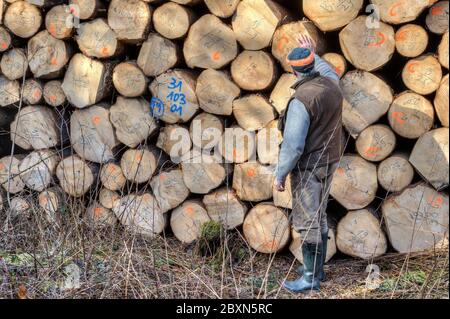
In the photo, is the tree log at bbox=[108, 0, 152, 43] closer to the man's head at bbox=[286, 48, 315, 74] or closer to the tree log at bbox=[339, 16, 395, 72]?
the man's head at bbox=[286, 48, 315, 74]

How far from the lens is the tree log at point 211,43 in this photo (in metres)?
3.97

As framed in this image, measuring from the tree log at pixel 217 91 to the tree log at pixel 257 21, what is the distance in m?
0.27

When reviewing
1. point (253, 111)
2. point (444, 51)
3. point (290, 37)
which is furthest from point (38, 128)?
point (444, 51)

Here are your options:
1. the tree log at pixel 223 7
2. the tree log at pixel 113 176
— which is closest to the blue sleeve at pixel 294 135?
the tree log at pixel 223 7

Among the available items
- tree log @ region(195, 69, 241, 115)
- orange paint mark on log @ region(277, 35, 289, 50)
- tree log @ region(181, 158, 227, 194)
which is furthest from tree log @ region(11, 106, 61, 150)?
orange paint mark on log @ region(277, 35, 289, 50)

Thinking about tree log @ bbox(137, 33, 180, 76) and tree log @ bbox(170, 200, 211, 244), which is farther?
tree log @ bbox(170, 200, 211, 244)

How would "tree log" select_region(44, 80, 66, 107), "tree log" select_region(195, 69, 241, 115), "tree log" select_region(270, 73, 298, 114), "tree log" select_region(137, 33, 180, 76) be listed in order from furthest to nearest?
"tree log" select_region(44, 80, 66, 107) → "tree log" select_region(137, 33, 180, 76) → "tree log" select_region(195, 69, 241, 115) → "tree log" select_region(270, 73, 298, 114)

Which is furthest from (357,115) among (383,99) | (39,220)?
(39,220)

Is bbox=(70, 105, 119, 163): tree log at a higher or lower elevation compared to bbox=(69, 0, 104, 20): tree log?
lower

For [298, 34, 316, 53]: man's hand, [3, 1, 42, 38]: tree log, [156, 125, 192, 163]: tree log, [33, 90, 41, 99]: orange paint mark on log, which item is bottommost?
[156, 125, 192, 163]: tree log

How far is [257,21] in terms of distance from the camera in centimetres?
386

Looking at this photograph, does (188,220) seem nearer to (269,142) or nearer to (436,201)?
(269,142)

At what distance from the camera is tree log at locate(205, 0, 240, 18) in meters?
3.92
